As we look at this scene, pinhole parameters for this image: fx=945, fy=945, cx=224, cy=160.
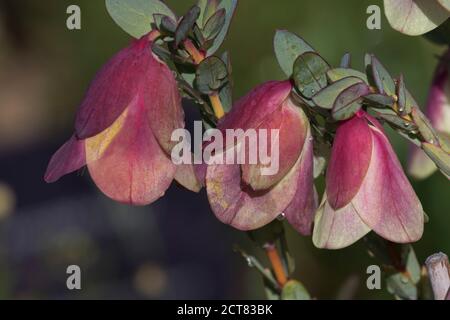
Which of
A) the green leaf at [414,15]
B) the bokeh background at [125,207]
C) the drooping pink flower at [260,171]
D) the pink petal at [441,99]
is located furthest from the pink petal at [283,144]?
the bokeh background at [125,207]

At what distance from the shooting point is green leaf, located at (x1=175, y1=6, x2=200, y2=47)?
0.58m

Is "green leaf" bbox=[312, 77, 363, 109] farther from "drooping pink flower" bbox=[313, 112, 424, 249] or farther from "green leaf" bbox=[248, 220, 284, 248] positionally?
"green leaf" bbox=[248, 220, 284, 248]

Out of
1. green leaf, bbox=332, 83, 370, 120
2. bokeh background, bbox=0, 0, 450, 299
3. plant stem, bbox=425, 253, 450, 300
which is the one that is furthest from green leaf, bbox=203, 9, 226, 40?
bokeh background, bbox=0, 0, 450, 299

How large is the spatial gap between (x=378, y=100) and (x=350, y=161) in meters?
0.04

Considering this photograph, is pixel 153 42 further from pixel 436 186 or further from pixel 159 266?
pixel 159 266

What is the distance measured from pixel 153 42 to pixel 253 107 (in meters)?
0.08

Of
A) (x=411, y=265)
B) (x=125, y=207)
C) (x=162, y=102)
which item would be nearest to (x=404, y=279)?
(x=411, y=265)

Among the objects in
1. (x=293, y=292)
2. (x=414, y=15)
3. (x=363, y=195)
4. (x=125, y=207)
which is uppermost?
(x=414, y=15)

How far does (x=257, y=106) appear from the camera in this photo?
22.6 inches

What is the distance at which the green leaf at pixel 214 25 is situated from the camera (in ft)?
1.98

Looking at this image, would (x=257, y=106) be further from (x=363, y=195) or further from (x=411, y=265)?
(x=411, y=265)

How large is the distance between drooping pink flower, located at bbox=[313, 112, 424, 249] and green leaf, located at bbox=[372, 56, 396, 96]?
0.07 feet

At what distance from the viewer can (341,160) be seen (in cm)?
58
